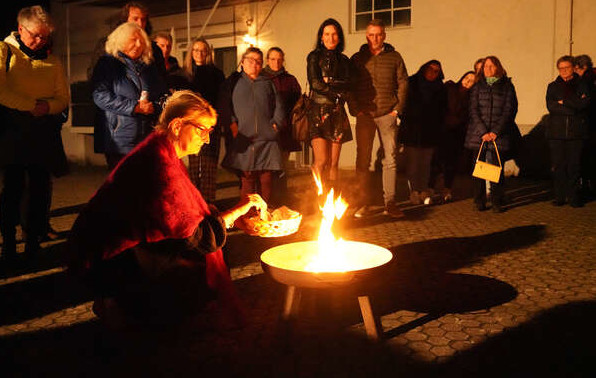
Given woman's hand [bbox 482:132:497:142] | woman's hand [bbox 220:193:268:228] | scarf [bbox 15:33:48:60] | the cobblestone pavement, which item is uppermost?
scarf [bbox 15:33:48:60]

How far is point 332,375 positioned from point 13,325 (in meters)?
2.24

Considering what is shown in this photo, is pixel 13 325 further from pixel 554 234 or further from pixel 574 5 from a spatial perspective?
pixel 574 5

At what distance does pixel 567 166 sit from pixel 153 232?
23.4 ft

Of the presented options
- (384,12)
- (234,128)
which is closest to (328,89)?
(234,128)

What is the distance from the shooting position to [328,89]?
7184 mm

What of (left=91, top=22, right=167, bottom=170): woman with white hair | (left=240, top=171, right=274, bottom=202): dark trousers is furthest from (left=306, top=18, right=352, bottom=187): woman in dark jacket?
(left=91, top=22, right=167, bottom=170): woman with white hair

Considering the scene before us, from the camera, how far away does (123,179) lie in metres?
3.23

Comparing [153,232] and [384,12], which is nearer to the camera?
[153,232]

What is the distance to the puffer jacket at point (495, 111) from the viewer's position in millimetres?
7996

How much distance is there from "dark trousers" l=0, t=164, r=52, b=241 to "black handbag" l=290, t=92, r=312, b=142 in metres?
3.06

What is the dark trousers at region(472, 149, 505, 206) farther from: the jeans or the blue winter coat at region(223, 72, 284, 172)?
the blue winter coat at region(223, 72, 284, 172)

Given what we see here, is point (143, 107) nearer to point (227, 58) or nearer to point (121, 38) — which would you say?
point (121, 38)

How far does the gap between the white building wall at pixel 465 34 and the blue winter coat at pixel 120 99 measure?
864cm

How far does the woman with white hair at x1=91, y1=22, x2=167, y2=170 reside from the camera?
5180mm
